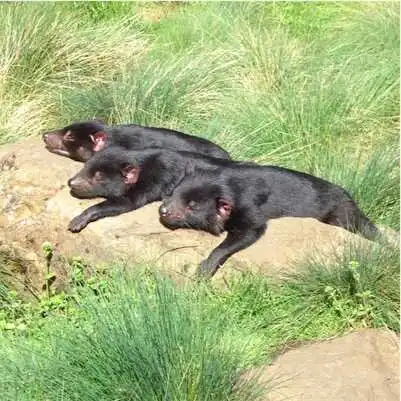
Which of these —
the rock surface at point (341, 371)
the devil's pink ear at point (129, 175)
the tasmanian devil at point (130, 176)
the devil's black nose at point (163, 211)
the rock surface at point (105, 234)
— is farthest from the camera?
the devil's pink ear at point (129, 175)

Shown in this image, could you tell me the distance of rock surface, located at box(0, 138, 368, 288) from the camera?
5203 millimetres

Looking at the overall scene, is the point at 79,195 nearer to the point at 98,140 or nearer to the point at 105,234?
the point at 105,234

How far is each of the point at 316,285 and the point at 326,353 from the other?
45cm

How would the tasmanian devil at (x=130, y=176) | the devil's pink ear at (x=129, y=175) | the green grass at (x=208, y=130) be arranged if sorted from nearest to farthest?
the green grass at (x=208, y=130) → the tasmanian devil at (x=130, y=176) → the devil's pink ear at (x=129, y=175)

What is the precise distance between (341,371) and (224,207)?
130 centimetres

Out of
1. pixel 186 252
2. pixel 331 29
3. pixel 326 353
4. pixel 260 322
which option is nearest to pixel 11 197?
pixel 186 252

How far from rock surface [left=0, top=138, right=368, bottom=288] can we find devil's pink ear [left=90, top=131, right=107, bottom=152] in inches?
10.5

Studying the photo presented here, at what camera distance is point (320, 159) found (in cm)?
710

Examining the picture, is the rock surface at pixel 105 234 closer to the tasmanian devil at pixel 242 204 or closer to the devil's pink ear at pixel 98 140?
the tasmanian devil at pixel 242 204

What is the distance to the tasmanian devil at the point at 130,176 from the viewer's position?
5590 mm

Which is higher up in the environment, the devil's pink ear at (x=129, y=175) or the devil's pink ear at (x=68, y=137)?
the devil's pink ear at (x=129, y=175)

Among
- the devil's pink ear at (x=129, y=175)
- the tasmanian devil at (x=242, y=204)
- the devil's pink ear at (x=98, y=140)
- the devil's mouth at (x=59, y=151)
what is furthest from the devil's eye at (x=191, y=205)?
the devil's mouth at (x=59, y=151)

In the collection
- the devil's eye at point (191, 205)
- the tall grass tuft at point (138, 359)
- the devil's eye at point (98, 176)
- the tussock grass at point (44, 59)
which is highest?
the tall grass tuft at point (138, 359)

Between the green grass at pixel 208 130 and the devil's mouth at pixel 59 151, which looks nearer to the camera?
the green grass at pixel 208 130
